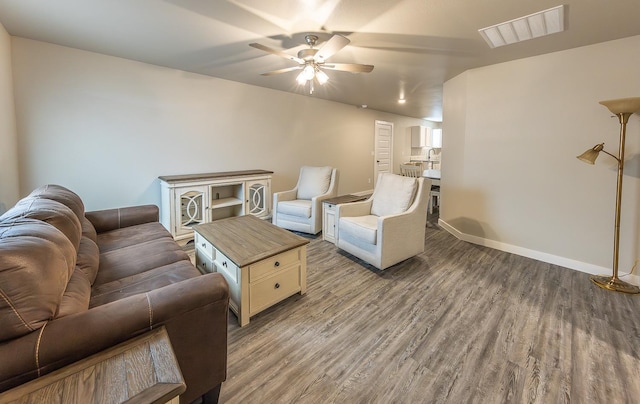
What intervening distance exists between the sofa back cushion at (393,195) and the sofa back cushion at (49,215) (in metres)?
2.70

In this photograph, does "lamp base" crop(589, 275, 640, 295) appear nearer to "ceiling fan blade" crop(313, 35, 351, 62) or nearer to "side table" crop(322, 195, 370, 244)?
"side table" crop(322, 195, 370, 244)

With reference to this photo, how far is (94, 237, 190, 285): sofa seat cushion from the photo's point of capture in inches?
69.9

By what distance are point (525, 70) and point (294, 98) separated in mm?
3485

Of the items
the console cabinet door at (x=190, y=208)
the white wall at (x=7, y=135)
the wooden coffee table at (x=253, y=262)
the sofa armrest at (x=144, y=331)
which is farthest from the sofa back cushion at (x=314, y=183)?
the white wall at (x=7, y=135)

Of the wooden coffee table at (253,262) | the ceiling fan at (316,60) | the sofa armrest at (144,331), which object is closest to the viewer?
the sofa armrest at (144,331)

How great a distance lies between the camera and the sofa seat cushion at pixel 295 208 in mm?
3898

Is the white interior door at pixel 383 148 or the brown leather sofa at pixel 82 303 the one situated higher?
the white interior door at pixel 383 148

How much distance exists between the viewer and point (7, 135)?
2.46 metres

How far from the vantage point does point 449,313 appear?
215cm

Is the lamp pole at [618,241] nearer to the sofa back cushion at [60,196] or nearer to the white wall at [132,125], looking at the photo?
the white wall at [132,125]

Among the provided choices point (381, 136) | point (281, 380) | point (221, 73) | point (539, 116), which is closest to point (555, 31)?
point (539, 116)

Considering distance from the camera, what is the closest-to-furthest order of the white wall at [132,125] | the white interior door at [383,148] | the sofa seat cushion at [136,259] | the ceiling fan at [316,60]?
the sofa seat cushion at [136,259], the ceiling fan at [316,60], the white wall at [132,125], the white interior door at [383,148]

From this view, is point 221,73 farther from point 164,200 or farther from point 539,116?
point 539,116

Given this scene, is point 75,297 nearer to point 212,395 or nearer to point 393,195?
point 212,395
